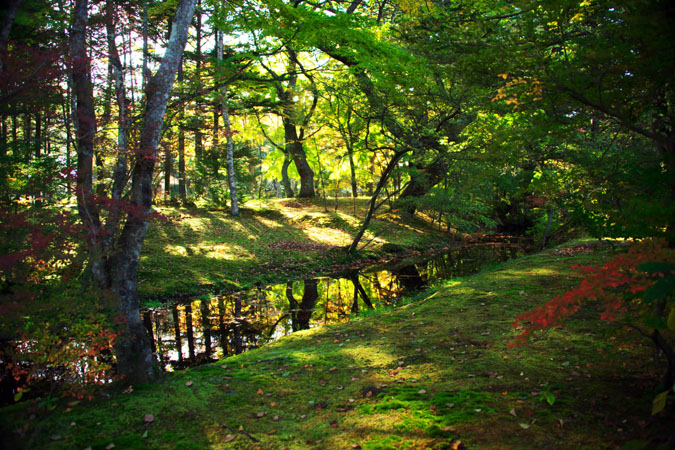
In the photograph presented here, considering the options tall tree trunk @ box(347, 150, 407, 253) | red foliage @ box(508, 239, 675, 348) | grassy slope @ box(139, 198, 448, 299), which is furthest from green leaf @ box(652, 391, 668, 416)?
tall tree trunk @ box(347, 150, 407, 253)

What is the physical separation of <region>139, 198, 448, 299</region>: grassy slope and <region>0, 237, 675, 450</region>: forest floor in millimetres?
4235

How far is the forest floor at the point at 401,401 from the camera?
9.82 feet

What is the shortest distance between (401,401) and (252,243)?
11886 millimetres

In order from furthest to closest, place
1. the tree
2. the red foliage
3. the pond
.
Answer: the pond → the tree → the red foliage

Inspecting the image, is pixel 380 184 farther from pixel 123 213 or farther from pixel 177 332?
pixel 123 213

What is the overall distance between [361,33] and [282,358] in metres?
7.35

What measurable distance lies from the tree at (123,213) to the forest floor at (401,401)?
498mm

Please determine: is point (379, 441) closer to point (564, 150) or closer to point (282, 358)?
point (282, 358)

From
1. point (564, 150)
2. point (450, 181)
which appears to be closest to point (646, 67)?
point (564, 150)

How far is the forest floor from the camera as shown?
2994mm

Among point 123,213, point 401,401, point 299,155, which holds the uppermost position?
point 299,155

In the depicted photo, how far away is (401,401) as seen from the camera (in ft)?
12.2

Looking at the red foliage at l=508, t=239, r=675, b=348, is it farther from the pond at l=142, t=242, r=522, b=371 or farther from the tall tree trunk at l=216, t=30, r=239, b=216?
the tall tree trunk at l=216, t=30, r=239, b=216

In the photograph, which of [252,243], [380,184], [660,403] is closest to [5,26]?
[660,403]
